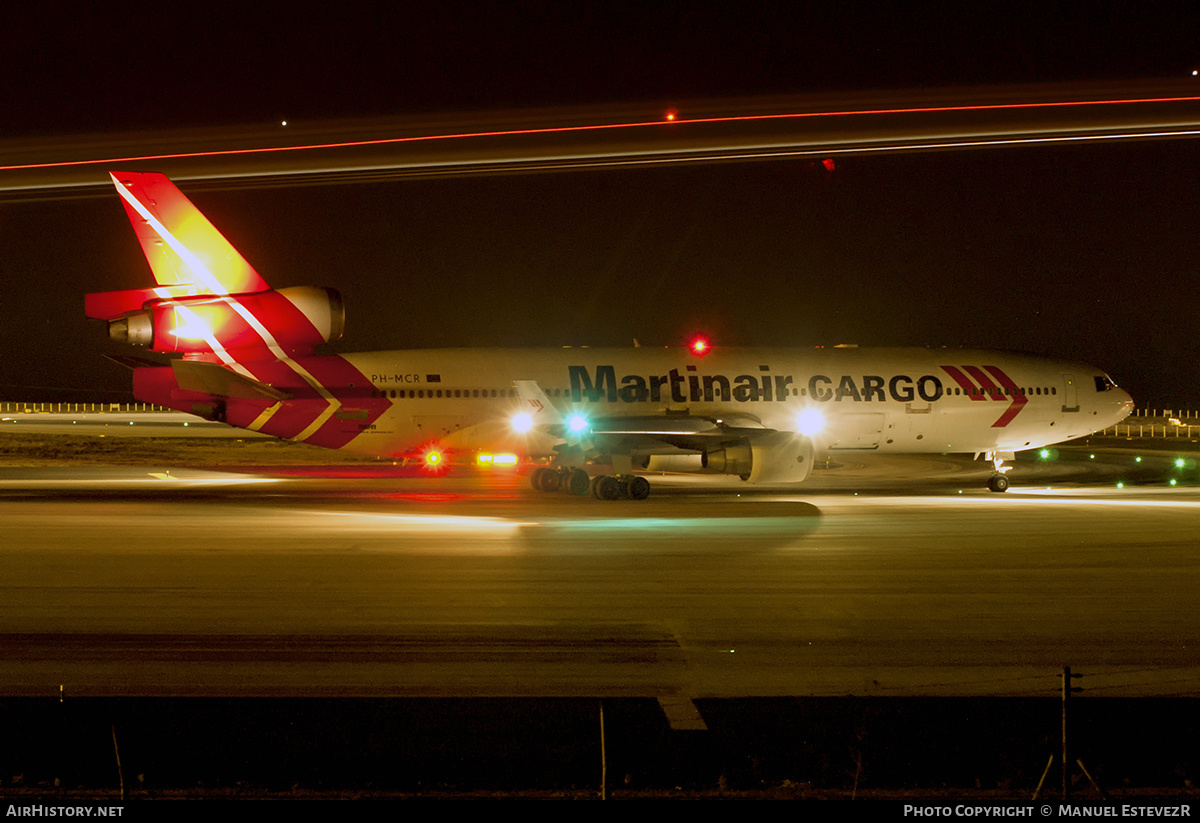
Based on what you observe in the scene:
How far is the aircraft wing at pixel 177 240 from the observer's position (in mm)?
24875

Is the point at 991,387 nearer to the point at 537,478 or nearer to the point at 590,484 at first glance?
the point at 590,484

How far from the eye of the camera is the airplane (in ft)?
79.0

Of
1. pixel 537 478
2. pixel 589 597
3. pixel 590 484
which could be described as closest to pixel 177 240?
pixel 537 478

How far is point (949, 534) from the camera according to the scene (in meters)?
16.9

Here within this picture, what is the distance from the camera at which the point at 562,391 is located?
28672 mm

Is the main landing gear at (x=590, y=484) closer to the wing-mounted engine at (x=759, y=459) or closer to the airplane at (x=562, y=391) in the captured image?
the airplane at (x=562, y=391)

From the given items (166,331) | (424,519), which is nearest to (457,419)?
(166,331)

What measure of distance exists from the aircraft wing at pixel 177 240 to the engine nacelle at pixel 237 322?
46 centimetres

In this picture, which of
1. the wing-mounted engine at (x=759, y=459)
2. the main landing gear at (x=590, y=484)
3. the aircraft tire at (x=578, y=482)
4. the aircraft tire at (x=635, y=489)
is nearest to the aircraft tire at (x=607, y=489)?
the main landing gear at (x=590, y=484)
